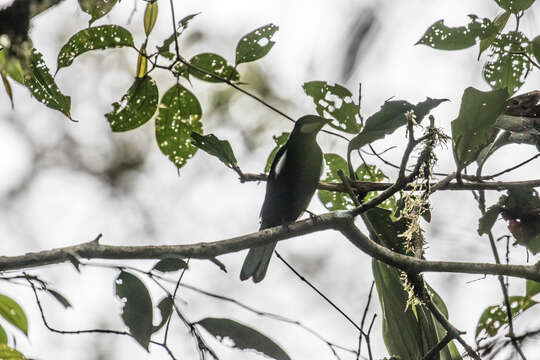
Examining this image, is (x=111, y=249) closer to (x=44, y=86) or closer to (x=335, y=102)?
(x=44, y=86)

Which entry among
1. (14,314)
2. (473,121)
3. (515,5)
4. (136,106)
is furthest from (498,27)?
(14,314)

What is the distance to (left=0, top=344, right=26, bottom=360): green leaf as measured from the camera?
1.48 metres

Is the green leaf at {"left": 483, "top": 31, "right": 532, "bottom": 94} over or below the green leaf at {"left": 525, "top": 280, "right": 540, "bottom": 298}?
over

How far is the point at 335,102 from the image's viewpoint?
2.08 metres

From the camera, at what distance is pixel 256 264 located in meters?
2.69

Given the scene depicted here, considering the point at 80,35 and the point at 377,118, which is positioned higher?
the point at 80,35

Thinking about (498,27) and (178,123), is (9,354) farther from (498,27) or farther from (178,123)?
(498,27)

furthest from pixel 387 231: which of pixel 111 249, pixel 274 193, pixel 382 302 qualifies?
pixel 111 249

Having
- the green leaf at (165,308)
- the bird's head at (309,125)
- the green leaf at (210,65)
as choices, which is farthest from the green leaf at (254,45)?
the green leaf at (165,308)

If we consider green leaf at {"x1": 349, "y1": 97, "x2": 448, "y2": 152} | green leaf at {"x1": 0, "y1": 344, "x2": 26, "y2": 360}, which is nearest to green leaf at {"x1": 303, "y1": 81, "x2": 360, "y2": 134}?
green leaf at {"x1": 349, "y1": 97, "x2": 448, "y2": 152}

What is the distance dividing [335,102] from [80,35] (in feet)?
2.73

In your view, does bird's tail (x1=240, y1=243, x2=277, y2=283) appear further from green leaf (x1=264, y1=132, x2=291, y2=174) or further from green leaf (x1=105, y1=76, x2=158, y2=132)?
green leaf (x1=105, y1=76, x2=158, y2=132)

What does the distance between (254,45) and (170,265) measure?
0.86 m

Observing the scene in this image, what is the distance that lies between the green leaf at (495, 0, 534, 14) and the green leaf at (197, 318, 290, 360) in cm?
122
